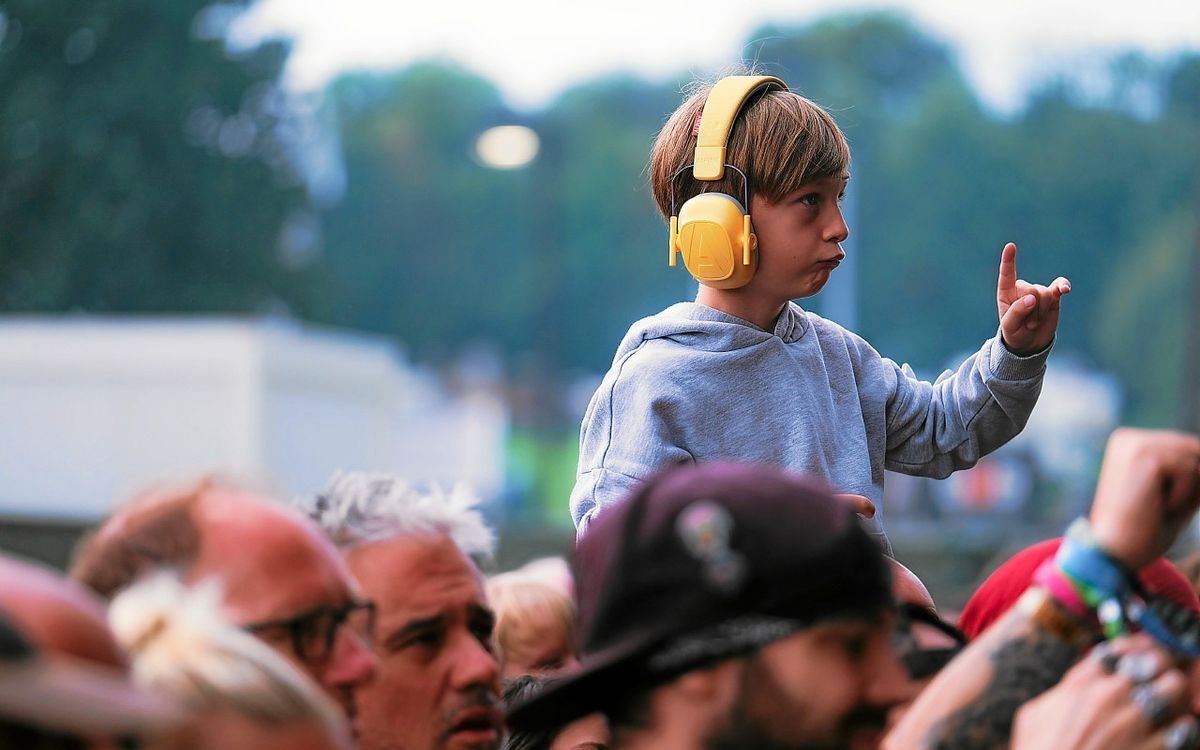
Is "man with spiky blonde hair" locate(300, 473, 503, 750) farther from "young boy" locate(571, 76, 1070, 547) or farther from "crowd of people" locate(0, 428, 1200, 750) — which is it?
"crowd of people" locate(0, 428, 1200, 750)

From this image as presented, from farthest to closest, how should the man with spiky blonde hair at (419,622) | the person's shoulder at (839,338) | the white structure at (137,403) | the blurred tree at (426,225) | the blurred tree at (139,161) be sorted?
the blurred tree at (426,225) < the blurred tree at (139,161) < the white structure at (137,403) < the person's shoulder at (839,338) < the man with spiky blonde hair at (419,622)

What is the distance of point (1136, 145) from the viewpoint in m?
65.9

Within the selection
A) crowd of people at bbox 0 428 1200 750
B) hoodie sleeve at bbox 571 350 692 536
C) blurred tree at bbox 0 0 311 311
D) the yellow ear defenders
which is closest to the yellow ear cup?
the yellow ear defenders

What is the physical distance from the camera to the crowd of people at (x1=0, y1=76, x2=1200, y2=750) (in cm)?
193

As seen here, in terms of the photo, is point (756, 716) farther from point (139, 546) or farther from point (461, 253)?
point (461, 253)

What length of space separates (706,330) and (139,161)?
4257 cm

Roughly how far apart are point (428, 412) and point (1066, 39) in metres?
30.0

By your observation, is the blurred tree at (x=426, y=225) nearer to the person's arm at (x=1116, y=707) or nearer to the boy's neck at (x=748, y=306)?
the boy's neck at (x=748, y=306)

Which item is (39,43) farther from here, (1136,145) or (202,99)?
(1136,145)

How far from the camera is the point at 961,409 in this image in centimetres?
356

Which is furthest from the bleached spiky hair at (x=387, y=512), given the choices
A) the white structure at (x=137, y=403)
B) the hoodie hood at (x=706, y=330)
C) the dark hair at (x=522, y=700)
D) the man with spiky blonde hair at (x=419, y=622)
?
the white structure at (x=137, y=403)

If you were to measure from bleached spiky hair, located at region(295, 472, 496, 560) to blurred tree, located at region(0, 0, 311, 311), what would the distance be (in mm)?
40941

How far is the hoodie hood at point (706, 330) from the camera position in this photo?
3.42 meters

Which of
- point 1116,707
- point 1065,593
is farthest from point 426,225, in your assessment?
point 1116,707
